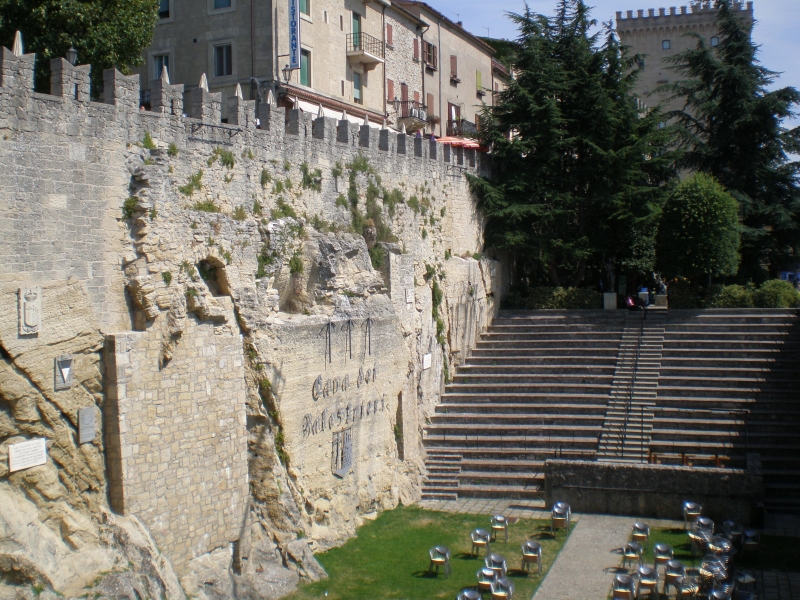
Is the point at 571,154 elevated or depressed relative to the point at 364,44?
depressed

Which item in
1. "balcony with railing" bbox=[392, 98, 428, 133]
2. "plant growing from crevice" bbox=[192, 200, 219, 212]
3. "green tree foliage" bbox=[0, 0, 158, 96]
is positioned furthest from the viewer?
"balcony with railing" bbox=[392, 98, 428, 133]

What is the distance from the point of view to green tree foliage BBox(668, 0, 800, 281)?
2862 cm

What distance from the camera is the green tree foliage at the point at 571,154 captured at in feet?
88.6

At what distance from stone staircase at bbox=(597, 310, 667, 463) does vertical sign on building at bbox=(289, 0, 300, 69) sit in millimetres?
12464

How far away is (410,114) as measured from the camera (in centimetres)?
3156

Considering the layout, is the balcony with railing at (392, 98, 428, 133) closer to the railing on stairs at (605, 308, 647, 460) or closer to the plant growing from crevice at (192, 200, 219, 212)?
the railing on stairs at (605, 308, 647, 460)

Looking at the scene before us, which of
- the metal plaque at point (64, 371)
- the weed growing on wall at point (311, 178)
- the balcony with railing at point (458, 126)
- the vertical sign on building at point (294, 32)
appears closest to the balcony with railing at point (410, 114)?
the balcony with railing at point (458, 126)

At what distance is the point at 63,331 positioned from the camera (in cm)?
1307

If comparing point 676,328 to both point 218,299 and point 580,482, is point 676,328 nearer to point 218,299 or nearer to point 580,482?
point 580,482

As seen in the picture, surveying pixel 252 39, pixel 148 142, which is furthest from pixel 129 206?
pixel 252 39

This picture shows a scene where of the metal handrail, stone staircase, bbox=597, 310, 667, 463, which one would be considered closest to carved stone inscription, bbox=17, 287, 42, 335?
stone staircase, bbox=597, 310, 667, 463

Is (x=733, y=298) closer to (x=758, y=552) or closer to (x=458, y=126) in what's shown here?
(x=758, y=552)

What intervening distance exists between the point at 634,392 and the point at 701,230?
20.5 feet

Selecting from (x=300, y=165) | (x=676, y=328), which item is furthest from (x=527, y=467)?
(x=300, y=165)
